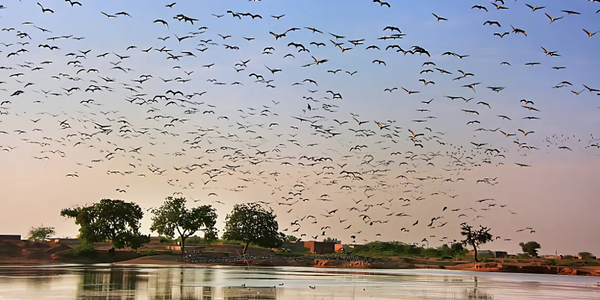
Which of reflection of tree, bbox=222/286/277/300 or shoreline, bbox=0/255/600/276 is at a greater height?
reflection of tree, bbox=222/286/277/300

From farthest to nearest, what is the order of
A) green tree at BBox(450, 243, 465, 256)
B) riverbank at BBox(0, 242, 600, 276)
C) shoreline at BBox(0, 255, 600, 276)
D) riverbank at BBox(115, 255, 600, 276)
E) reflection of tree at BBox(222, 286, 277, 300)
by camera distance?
green tree at BBox(450, 243, 465, 256) < riverbank at BBox(0, 242, 600, 276) < riverbank at BBox(115, 255, 600, 276) < shoreline at BBox(0, 255, 600, 276) < reflection of tree at BBox(222, 286, 277, 300)

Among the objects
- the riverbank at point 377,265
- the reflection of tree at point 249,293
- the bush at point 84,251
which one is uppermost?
the bush at point 84,251

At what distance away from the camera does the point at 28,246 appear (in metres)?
120

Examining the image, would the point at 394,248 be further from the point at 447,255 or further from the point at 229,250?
the point at 229,250

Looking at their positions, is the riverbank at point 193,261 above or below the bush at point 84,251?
below

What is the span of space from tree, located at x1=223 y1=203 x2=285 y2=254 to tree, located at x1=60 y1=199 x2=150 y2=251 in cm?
2031

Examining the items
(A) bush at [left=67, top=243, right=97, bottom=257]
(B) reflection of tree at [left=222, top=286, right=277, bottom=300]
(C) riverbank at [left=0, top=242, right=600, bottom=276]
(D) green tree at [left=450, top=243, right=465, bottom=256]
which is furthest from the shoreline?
(B) reflection of tree at [left=222, top=286, right=277, bottom=300]

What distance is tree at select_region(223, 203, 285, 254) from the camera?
13425 centimetres

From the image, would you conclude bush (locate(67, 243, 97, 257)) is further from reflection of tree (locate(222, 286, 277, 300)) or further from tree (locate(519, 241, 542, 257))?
tree (locate(519, 241, 542, 257))

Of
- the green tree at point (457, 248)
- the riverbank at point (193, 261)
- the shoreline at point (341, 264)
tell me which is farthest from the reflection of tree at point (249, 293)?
the green tree at point (457, 248)

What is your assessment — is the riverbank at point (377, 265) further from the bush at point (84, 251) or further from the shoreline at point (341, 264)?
the bush at point (84, 251)

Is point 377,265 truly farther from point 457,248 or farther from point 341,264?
point 457,248

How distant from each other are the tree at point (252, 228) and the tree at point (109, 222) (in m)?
20.3

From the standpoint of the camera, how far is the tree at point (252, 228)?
13425 centimetres
